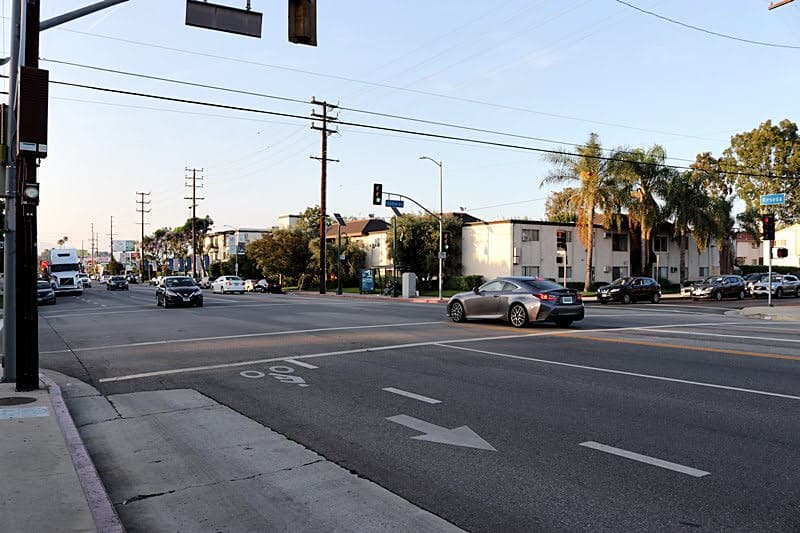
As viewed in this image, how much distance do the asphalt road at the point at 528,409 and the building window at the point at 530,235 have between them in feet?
120

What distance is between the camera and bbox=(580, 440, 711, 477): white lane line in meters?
5.62

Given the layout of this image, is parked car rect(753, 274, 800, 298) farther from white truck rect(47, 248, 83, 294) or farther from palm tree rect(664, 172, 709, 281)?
white truck rect(47, 248, 83, 294)

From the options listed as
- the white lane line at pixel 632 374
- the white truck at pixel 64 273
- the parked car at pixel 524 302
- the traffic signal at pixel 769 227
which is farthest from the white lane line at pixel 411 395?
the white truck at pixel 64 273

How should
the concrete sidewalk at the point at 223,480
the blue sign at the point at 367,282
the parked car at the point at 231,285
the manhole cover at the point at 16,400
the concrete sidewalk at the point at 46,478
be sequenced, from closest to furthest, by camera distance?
the concrete sidewalk at the point at 46,478
the concrete sidewalk at the point at 223,480
the manhole cover at the point at 16,400
the blue sign at the point at 367,282
the parked car at the point at 231,285

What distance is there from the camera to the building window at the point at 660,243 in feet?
203

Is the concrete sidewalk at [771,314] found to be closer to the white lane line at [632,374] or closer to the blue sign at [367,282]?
the white lane line at [632,374]

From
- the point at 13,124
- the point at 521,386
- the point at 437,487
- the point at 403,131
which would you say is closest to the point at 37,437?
the point at 437,487

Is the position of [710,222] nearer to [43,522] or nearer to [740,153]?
[740,153]

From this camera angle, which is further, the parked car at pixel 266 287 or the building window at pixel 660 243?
the parked car at pixel 266 287

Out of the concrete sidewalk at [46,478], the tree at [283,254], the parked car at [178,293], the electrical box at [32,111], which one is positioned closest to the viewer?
the concrete sidewalk at [46,478]

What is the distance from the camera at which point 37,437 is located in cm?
668

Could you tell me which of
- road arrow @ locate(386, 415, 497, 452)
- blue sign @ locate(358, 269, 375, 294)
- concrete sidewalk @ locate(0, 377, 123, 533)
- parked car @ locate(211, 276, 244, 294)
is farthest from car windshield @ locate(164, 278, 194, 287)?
road arrow @ locate(386, 415, 497, 452)

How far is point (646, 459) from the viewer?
19.7ft

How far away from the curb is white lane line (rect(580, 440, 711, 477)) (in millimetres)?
4267
